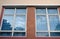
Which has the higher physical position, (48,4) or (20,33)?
(48,4)

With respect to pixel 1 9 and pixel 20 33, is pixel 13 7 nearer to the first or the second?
pixel 1 9

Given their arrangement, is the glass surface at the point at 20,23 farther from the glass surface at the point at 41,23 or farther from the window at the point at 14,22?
the glass surface at the point at 41,23

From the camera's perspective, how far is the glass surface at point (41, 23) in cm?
856

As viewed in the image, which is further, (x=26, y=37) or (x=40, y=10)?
(x=40, y=10)

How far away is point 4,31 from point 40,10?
273 cm

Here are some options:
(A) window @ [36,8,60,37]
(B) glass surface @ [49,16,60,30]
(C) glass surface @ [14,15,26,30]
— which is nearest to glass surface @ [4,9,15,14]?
(C) glass surface @ [14,15,26,30]

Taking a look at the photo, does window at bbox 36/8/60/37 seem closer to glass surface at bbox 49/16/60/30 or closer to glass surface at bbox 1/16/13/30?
glass surface at bbox 49/16/60/30

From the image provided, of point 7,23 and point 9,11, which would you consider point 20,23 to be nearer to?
point 7,23

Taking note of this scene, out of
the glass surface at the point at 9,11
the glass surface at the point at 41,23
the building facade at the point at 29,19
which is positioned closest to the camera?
the building facade at the point at 29,19

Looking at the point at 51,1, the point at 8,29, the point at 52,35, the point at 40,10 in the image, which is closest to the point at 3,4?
the point at 8,29

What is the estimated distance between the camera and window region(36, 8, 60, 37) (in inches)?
331

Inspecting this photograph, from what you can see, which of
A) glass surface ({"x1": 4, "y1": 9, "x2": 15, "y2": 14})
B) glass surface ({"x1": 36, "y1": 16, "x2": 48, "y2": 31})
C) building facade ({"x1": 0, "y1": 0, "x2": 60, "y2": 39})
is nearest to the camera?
building facade ({"x1": 0, "y1": 0, "x2": 60, "y2": 39})

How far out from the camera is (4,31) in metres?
8.44

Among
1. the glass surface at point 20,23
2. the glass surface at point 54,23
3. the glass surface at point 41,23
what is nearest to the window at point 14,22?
the glass surface at point 20,23
